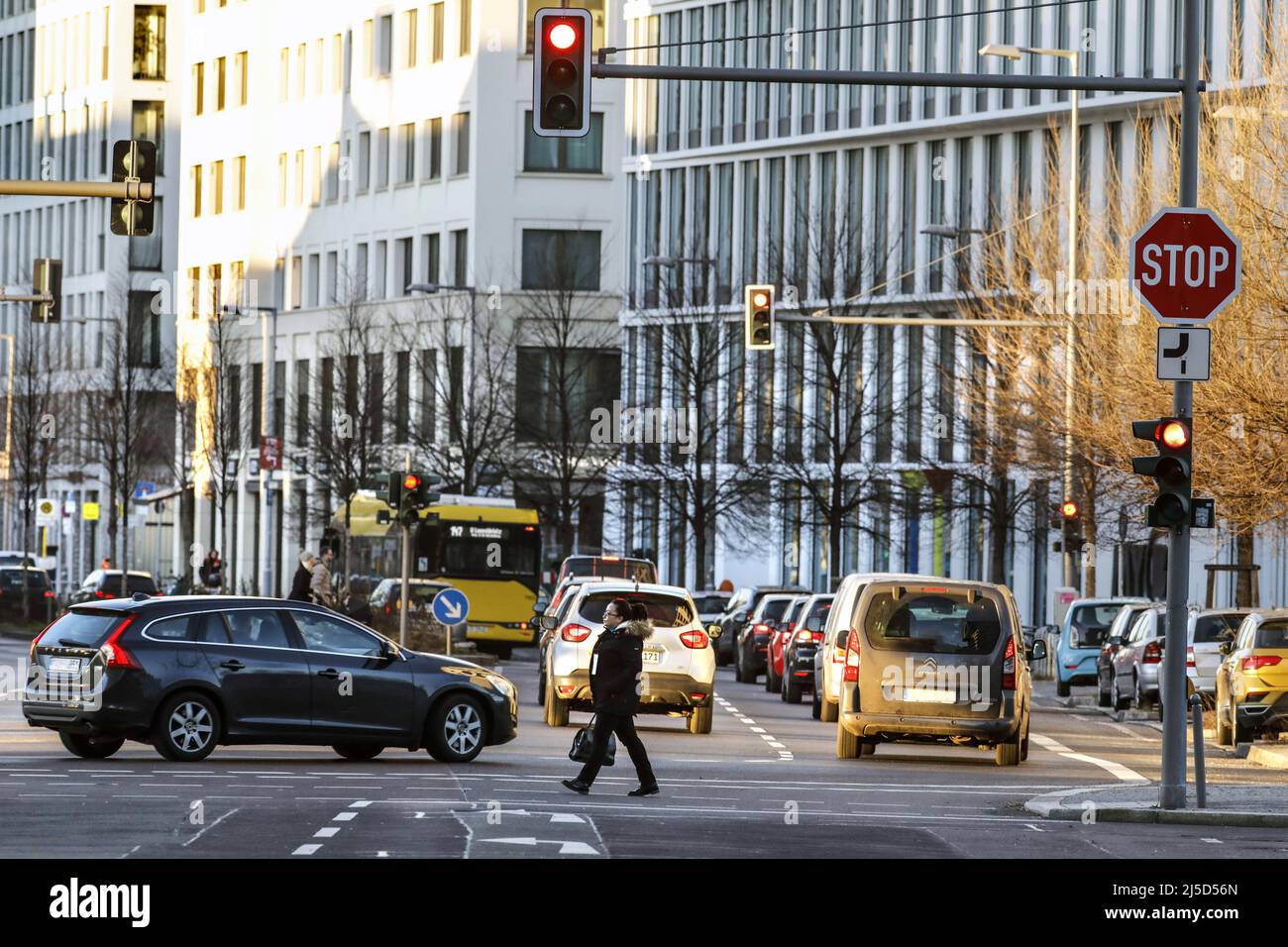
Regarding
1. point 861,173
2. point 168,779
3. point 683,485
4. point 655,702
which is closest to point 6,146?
point 861,173

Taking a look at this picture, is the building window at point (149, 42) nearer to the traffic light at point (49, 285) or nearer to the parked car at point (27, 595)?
the parked car at point (27, 595)

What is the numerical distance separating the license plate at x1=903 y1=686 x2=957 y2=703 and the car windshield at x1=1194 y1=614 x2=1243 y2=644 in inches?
385

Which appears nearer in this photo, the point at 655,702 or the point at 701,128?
the point at 655,702

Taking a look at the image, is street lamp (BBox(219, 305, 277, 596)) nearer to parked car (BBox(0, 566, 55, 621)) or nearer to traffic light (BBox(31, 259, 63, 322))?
parked car (BBox(0, 566, 55, 621))

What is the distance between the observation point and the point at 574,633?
3036 cm

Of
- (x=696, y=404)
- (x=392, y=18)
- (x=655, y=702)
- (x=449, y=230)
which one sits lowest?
(x=655, y=702)

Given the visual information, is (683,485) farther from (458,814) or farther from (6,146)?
(6,146)

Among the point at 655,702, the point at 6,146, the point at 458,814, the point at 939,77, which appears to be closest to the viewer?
the point at 458,814

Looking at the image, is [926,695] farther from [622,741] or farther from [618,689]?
[622,741]

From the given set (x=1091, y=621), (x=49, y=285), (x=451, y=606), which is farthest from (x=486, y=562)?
(x=49, y=285)

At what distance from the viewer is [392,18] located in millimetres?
89500

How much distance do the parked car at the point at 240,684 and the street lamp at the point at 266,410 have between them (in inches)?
1645
